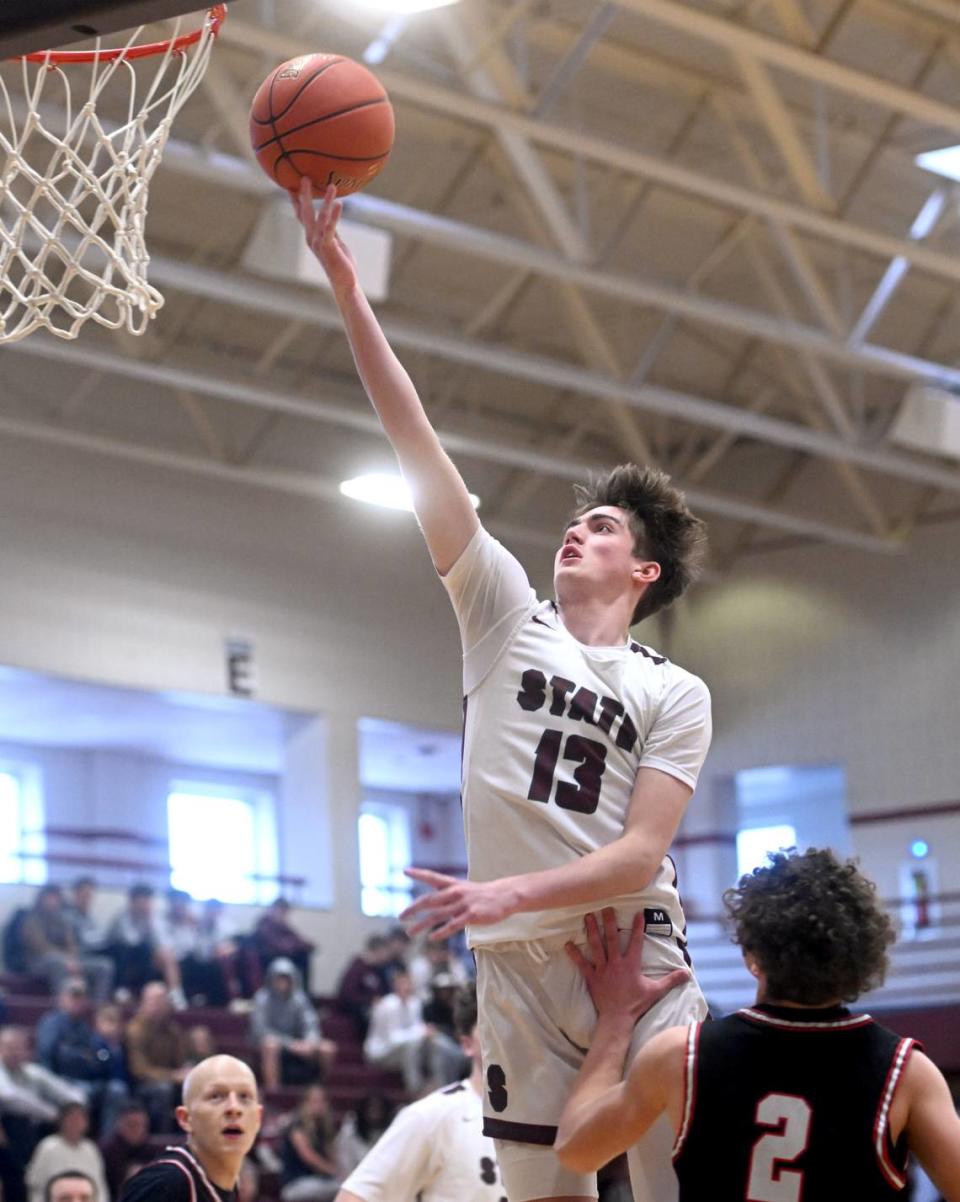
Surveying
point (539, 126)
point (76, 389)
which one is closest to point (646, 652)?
point (539, 126)

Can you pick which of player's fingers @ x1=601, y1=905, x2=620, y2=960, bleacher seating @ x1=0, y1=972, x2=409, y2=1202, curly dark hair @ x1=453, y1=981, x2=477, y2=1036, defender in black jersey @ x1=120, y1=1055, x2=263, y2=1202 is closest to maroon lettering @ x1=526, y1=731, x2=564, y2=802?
player's fingers @ x1=601, y1=905, x2=620, y2=960

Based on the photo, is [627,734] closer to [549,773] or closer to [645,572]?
[549,773]

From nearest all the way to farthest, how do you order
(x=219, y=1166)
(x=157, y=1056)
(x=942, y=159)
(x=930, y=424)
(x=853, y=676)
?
(x=219, y=1166) → (x=942, y=159) → (x=157, y=1056) → (x=930, y=424) → (x=853, y=676)

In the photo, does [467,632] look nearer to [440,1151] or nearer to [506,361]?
[440,1151]

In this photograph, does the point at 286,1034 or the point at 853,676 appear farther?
the point at 853,676

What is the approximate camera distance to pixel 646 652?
4.09 m

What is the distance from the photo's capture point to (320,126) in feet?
13.5

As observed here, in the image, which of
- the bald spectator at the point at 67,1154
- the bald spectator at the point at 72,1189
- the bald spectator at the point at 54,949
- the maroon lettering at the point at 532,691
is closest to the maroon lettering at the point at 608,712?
the maroon lettering at the point at 532,691

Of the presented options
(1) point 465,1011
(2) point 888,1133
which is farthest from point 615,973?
(1) point 465,1011

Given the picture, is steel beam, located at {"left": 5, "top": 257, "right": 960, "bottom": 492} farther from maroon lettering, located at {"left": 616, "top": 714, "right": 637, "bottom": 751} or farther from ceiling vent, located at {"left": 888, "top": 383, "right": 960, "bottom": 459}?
maroon lettering, located at {"left": 616, "top": 714, "right": 637, "bottom": 751}

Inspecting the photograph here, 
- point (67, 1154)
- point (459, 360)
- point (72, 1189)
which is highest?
point (459, 360)

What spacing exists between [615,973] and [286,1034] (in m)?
12.2

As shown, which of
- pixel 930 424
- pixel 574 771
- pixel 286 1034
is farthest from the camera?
pixel 930 424

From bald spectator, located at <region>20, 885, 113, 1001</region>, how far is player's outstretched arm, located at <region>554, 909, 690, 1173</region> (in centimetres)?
1167
